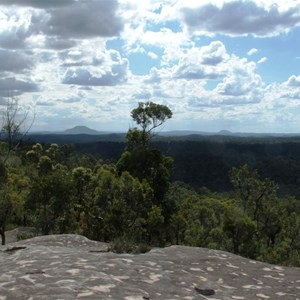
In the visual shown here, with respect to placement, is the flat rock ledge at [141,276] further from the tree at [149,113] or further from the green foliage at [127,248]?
the tree at [149,113]

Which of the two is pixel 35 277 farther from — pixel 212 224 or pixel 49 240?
pixel 212 224

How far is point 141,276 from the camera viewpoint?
8.63m

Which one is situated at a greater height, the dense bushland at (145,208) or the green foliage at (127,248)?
the green foliage at (127,248)

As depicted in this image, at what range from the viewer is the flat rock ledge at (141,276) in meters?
7.46

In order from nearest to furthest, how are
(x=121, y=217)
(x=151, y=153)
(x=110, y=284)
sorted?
(x=110, y=284) → (x=121, y=217) → (x=151, y=153)

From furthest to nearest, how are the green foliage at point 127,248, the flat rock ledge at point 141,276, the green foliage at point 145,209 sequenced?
the green foliage at point 145,209
the green foliage at point 127,248
the flat rock ledge at point 141,276

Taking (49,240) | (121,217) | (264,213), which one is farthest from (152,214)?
(49,240)

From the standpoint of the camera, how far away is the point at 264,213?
169ft

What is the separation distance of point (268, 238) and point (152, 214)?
2149 cm

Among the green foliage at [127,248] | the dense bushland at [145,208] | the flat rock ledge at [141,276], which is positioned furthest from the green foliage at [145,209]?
the flat rock ledge at [141,276]

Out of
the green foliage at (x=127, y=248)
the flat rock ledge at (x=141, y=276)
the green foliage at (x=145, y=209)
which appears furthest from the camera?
the green foliage at (x=145, y=209)

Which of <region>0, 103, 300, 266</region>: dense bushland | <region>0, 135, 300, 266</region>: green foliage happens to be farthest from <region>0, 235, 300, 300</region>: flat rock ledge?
<region>0, 103, 300, 266</region>: dense bushland

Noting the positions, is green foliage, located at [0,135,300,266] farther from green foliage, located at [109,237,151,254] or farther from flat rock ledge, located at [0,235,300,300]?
flat rock ledge, located at [0,235,300,300]

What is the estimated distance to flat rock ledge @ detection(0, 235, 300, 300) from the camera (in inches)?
294
